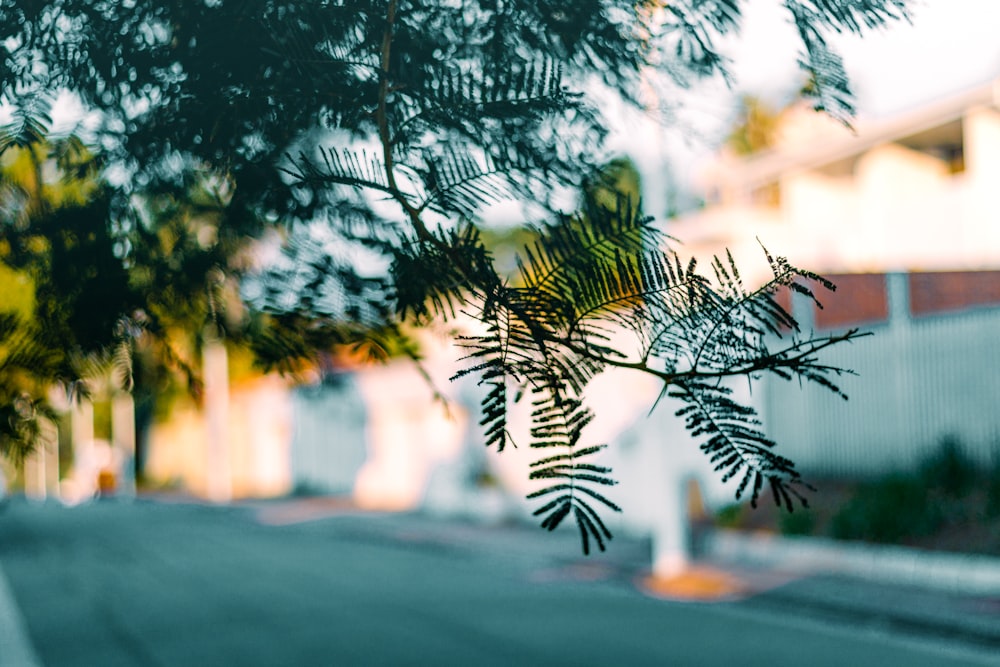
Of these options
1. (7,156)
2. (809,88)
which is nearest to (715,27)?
(809,88)

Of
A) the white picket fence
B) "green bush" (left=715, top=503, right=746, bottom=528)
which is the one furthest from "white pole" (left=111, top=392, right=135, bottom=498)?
"green bush" (left=715, top=503, right=746, bottom=528)

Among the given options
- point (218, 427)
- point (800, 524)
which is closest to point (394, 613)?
point (800, 524)

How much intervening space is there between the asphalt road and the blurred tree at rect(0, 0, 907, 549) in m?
7.22

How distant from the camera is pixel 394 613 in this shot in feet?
38.0

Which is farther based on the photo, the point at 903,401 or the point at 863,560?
the point at 903,401

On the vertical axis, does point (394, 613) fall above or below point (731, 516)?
below

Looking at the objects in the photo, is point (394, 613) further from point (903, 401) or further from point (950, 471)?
point (903, 401)

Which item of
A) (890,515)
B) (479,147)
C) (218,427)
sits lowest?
(890,515)

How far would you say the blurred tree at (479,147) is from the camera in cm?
140

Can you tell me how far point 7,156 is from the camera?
2270 millimetres

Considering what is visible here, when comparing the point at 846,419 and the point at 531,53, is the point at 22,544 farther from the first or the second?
the point at 531,53

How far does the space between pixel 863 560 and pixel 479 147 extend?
11.9m

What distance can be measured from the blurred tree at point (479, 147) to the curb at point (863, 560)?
10168 mm

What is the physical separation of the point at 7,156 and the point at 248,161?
74 cm
